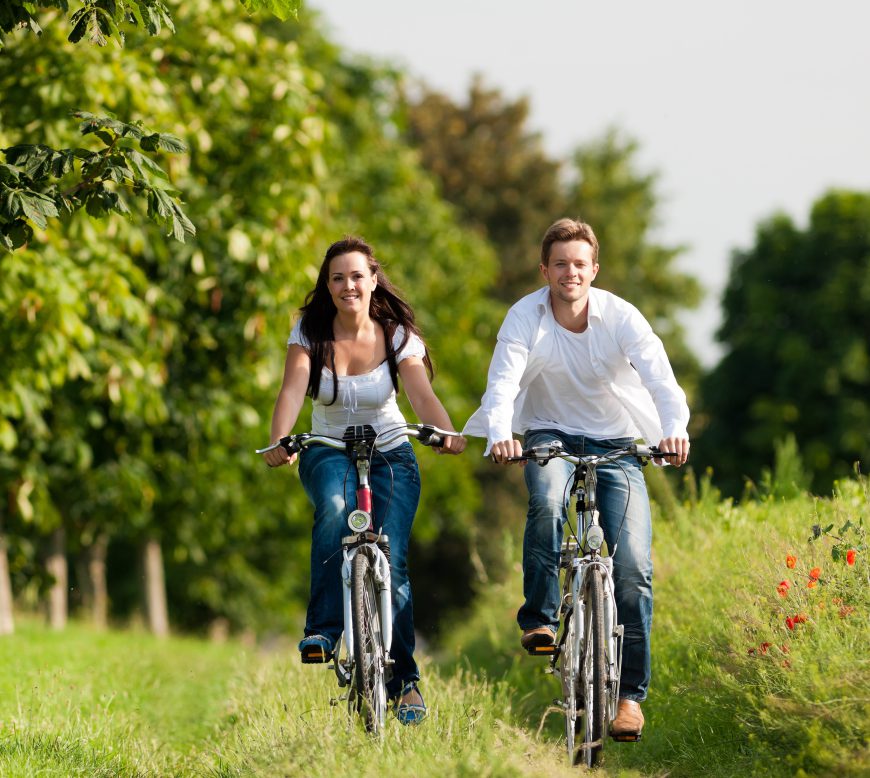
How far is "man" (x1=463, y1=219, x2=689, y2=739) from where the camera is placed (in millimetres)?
6223

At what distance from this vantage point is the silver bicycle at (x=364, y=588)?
6.06 metres

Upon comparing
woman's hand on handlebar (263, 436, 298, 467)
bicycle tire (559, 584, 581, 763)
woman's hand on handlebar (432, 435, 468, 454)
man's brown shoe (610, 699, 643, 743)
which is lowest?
man's brown shoe (610, 699, 643, 743)

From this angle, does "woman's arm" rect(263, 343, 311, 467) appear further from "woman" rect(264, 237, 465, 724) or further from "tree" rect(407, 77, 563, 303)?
"tree" rect(407, 77, 563, 303)

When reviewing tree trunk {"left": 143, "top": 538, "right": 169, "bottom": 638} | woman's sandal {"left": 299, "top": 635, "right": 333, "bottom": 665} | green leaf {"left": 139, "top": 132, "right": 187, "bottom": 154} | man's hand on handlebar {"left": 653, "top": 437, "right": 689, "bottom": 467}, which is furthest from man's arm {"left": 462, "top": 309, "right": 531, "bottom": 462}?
tree trunk {"left": 143, "top": 538, "right": 169, "bottom": 638}

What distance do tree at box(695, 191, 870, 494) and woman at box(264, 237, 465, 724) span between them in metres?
24.7

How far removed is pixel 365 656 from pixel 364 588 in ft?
0.94

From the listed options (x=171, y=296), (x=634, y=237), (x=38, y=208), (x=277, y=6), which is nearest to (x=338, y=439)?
(x=38, y=208)

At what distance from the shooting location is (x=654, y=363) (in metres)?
6.18

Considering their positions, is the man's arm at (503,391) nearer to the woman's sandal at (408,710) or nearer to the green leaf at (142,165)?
the woman's sandal at (408,710)

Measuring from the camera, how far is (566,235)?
6395 mm

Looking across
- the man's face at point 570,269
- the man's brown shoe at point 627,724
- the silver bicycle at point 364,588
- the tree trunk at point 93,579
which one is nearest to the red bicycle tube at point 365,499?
the silver bicycle at point 364,588

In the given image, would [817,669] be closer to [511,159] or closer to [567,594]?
[567,594]

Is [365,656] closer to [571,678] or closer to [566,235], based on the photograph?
[571,678]

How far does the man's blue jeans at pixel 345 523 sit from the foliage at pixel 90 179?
1211 mm
